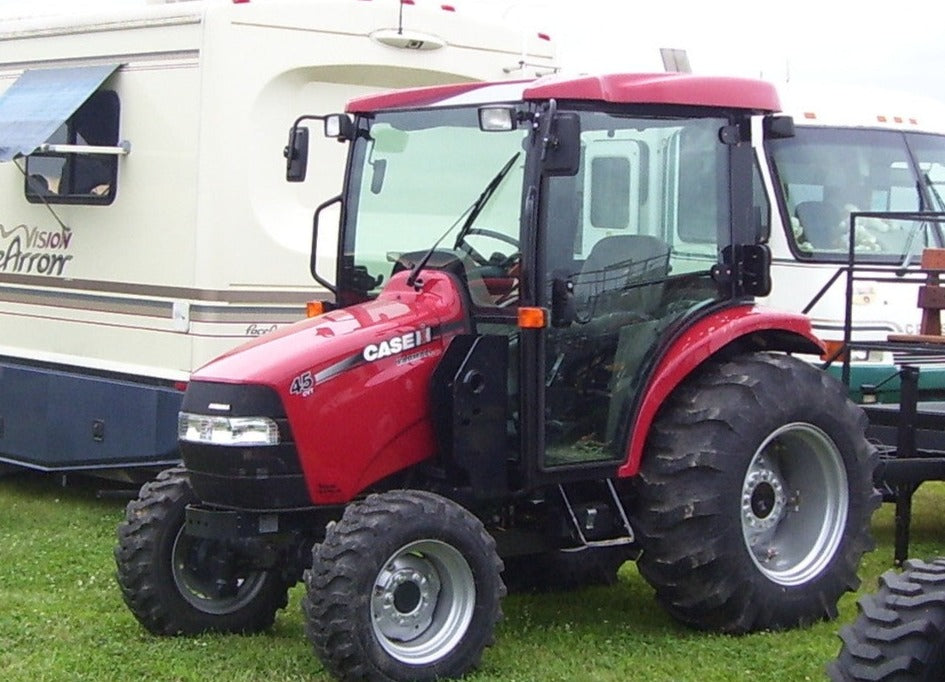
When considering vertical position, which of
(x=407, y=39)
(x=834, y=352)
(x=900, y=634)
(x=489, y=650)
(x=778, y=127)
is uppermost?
Result: (x=407, y=39)

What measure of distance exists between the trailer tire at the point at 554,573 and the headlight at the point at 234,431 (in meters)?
1.67

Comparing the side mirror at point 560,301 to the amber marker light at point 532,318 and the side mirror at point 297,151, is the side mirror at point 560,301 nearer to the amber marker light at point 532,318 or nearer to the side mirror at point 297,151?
the amber marker light at point 532,318

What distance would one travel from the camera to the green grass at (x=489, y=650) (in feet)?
19.5

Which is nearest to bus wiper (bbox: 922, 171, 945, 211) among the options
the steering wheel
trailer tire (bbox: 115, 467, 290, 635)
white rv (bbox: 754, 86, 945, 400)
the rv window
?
white rv (bbox: 754, 86, 945, 400)

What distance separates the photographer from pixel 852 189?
991 centimetres

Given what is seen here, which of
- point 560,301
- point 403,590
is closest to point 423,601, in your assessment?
point 403,590

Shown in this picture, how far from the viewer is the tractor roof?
6.12m

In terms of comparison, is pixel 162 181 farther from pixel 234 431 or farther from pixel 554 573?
pixel 234 431

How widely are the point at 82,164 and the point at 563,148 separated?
15.0 ft

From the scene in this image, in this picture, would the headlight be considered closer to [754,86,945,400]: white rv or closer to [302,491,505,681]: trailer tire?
[302,491,505,681]: trailer tire

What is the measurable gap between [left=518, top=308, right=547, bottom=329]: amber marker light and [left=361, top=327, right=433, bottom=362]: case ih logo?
0.38m

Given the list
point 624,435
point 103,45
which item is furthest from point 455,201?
point 103,45

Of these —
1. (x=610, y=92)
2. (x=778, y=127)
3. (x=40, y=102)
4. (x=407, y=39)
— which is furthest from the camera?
(x=40, y=102)

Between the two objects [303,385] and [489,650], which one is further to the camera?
[489,650]
